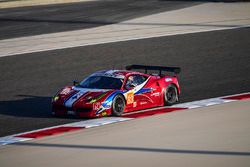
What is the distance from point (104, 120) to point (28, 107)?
9.10ft

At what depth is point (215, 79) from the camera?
80.4ft

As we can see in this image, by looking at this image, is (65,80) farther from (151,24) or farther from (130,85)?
(151,24)

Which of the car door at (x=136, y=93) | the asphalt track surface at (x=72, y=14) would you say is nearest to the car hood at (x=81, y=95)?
the car door at (x=136, y=93)

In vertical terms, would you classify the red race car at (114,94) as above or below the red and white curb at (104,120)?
above

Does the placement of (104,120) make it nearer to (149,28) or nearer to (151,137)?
(151,137)

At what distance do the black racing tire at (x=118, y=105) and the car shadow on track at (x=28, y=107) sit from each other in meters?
1.68

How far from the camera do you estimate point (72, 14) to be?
40000 millimetres

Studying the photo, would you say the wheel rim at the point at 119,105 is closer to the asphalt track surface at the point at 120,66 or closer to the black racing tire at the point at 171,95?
the asphalt track surface at the point at 120,66

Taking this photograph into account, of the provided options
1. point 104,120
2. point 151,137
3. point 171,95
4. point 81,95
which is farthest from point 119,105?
point 151,137

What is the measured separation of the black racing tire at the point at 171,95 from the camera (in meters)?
20.8

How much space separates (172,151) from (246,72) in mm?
11014

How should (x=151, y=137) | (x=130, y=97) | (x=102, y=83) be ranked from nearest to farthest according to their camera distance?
(x=151, y=137)
(x=130, y=97)
(x=102, y=83)

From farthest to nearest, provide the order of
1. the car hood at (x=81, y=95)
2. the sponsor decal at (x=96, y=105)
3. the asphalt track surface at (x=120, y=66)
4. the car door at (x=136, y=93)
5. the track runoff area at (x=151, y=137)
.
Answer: the asphalt track surface at (x=120, y=66), the car door at (x=136, y=93), the car hood at (x=81, y=95), the sponsor decal at (x=96, y=105), the track runoff area at (x=151, y=137)

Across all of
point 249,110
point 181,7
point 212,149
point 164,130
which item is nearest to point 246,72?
point 249,110
